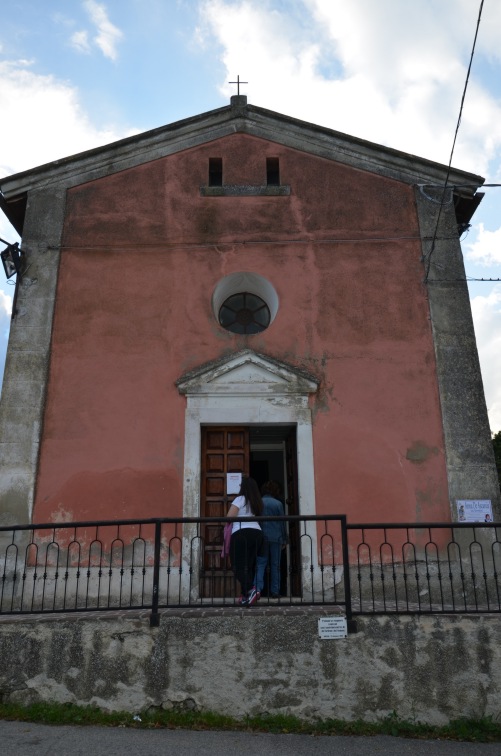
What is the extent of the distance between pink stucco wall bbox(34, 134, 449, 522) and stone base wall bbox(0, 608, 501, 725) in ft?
8.68

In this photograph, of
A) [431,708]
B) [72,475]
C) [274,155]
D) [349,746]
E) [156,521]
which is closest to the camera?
[349,746]

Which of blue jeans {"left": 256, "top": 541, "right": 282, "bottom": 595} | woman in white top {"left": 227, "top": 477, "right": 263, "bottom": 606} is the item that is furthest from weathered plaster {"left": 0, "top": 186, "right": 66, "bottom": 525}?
blue jeans {"left": 256, "top": 541, "right": 282, "bottom": 595}

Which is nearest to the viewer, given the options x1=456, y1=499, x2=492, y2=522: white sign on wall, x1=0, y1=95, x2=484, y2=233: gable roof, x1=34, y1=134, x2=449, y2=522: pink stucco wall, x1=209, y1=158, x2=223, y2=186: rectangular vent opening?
x1=456, y1=499, x2=492, y2=522: white sign on wall

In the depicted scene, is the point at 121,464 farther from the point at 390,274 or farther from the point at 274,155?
the point at 274,155

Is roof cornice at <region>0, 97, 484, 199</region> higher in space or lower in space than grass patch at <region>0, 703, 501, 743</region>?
higher

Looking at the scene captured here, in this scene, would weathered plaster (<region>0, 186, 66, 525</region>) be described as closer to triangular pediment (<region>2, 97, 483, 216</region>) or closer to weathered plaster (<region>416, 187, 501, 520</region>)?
triangular pediment (<region>2, 97, 483, 216</region>)

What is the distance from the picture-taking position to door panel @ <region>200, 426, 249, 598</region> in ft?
28.0

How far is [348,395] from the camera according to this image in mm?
9227

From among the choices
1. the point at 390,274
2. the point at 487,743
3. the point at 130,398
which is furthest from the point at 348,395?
the point at 487,743

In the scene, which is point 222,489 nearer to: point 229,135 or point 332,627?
point 332,627

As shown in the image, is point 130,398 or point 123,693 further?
point 130,398

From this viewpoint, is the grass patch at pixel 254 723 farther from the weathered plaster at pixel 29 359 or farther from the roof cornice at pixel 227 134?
the roof cornice at pixel 227 134

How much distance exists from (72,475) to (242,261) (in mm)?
4232

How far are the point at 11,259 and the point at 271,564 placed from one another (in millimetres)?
6150
